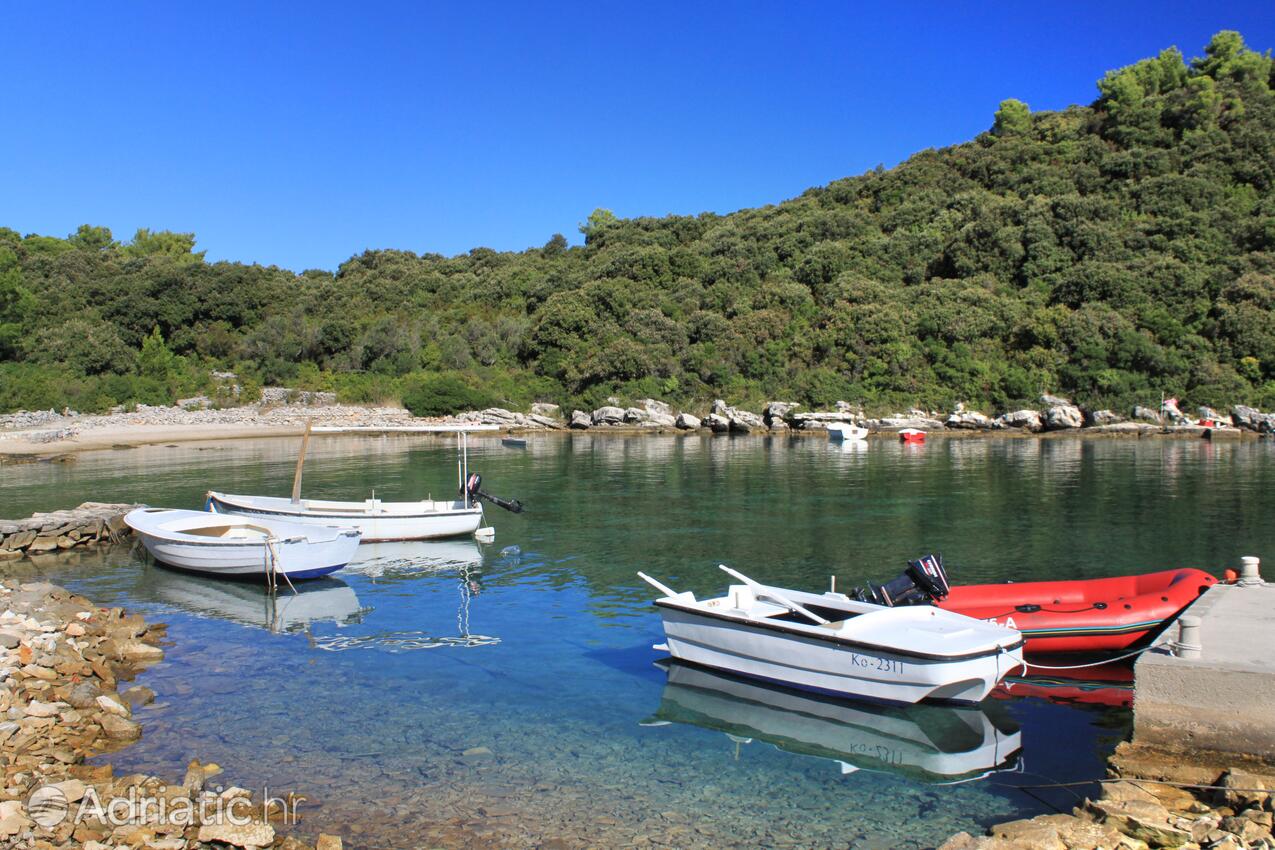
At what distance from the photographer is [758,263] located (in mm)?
77688

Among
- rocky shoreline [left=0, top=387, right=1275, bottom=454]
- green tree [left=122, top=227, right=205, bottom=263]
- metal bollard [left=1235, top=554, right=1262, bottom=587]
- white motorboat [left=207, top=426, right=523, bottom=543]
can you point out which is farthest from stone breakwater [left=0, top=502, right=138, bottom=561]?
green tree [left=122, top=227, right=205, bottom=263]

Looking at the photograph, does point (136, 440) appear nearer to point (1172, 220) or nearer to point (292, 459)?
point (292, 459)

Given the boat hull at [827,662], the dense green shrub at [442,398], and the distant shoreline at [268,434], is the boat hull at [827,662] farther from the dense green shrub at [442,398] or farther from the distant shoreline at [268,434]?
the dense green shrub at [442,398]

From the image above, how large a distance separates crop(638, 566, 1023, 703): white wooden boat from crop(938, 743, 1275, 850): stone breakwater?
2056mm

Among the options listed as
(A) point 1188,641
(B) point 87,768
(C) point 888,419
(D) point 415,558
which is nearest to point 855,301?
(C) point 888,419

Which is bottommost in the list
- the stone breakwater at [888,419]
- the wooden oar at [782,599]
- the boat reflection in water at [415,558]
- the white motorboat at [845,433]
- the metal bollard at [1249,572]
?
the boat reflection in water at [415,558]

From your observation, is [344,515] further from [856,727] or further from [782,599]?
[856,727]

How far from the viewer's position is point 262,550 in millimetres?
16875

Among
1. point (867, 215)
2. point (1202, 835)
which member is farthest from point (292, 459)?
point (867, 215)

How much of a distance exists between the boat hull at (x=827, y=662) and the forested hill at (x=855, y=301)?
2103 inches

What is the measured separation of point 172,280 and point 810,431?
53205 millimetres

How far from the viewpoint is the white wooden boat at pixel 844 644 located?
9.60 meters

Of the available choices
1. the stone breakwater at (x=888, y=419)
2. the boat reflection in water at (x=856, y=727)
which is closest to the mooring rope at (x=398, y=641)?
the boat reflection in water at (x=856, y=727)

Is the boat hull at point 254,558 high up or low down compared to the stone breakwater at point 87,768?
up
